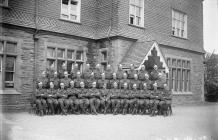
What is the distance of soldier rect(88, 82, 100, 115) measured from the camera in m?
10.6

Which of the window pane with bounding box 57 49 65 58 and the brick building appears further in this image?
the window pane with bounding box 57 49 65 58

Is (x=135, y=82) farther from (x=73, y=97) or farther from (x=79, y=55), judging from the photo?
(x=79, y=55)

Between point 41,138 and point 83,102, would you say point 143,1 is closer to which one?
point 83,102

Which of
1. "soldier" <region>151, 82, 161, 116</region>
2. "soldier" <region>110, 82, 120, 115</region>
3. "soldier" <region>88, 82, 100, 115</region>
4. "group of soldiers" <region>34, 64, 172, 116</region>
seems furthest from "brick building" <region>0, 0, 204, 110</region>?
"soldier" <region>88, 82, 100, 115</region>

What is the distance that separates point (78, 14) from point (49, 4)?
168 cm

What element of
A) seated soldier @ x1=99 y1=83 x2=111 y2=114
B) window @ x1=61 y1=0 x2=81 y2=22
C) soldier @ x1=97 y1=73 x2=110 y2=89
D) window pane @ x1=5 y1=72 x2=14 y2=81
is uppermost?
window @ x1=61 y1=0 x2=81 y2=22

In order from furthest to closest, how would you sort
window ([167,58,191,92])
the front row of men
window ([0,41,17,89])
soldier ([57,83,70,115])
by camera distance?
window ([167,58,191,92]), the front row of men, soldier ([57,83,70,115]), window ([0,41,17,89])

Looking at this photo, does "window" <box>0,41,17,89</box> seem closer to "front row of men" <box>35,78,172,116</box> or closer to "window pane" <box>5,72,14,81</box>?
"window pane" <box>5,72,14,81</box>

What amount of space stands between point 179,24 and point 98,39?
18.8 ft

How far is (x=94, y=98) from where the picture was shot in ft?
35.2

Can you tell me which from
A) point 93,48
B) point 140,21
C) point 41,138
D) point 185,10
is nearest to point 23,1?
point 93,48

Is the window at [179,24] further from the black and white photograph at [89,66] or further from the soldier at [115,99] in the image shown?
the soldier at [115,99]

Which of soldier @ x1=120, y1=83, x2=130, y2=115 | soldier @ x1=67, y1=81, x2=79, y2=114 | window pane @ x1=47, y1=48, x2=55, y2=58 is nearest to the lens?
soldier @ x1=67, y1=81, x2=79, y2=114

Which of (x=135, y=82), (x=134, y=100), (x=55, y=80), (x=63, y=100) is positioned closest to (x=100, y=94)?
(x=134, y=100)
